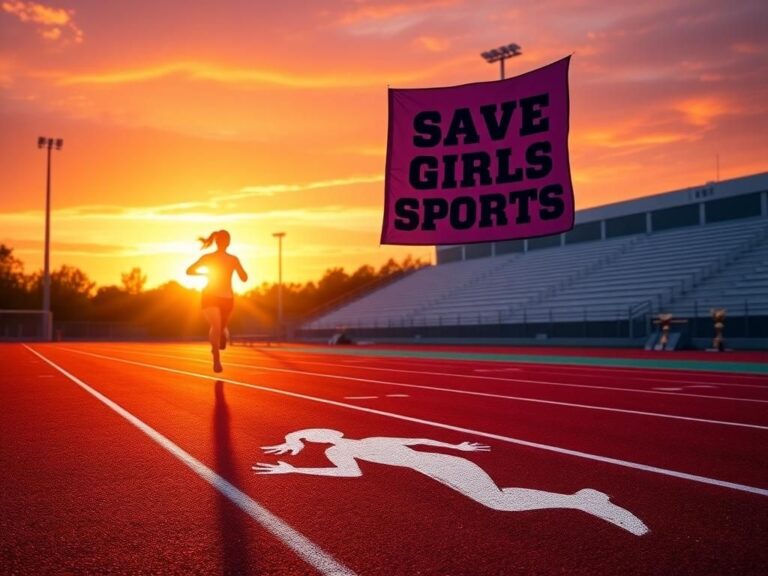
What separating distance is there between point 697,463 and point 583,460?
0.76 metres

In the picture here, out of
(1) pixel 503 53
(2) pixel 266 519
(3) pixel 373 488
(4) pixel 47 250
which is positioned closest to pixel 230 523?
(2) pixel 266 519

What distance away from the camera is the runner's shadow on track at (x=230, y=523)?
3.23 meters

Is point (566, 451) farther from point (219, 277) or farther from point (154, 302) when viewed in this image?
point (154, 302)

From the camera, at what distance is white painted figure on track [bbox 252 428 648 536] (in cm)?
412

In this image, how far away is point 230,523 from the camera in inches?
152

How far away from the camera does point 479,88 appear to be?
39.9 ft

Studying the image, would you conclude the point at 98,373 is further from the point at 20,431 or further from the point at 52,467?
the point at 52,467

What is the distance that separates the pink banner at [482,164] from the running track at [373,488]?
295cm

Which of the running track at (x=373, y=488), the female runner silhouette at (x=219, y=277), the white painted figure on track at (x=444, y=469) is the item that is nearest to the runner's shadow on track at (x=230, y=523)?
the running track at (x=373, y=488)

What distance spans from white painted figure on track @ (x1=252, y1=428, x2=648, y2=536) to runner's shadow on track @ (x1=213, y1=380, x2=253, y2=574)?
10.2 inches

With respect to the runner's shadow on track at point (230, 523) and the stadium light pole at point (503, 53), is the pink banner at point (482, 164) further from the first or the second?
the stadium light pole at point (503, 53)

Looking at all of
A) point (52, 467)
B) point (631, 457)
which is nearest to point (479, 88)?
point (631, 457)

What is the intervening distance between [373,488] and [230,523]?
1.04 meters

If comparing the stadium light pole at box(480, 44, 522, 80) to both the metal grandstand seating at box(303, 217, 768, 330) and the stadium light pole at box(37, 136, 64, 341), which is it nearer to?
the metal grandstand seating at box(303, 217, 768, 330)
